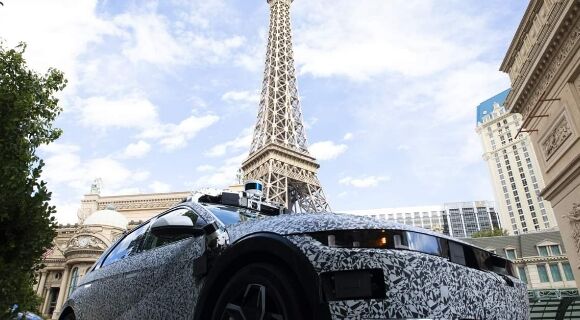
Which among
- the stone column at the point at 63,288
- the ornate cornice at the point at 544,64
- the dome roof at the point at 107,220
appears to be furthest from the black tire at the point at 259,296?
the stone column at the point at 63,288

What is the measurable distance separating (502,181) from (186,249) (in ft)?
404

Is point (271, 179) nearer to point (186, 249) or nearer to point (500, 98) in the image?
point (186, 249)

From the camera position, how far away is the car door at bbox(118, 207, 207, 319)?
2.62 metres

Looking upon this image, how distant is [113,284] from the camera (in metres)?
3.53

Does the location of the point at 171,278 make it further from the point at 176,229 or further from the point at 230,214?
the point at 230,214

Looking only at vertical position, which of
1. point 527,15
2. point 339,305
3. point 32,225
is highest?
point 527,15

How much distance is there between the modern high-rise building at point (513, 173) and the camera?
9781 cm

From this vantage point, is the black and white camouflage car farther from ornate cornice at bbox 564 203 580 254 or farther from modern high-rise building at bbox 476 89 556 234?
modern high-rise building at bbox 476 89 556 234

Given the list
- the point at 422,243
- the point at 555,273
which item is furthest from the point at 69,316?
the point at 555,273

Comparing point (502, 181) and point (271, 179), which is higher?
point (502, 181)

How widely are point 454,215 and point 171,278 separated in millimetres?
132714

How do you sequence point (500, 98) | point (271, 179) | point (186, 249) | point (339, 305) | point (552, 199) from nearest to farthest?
point (339, 305) → point (186, 249) → point (552, 199) → point (271, 179) → point (500, 98)

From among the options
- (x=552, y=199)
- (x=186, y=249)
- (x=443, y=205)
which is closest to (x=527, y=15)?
(x=552, y=199)

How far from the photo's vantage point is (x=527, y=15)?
572 inches
